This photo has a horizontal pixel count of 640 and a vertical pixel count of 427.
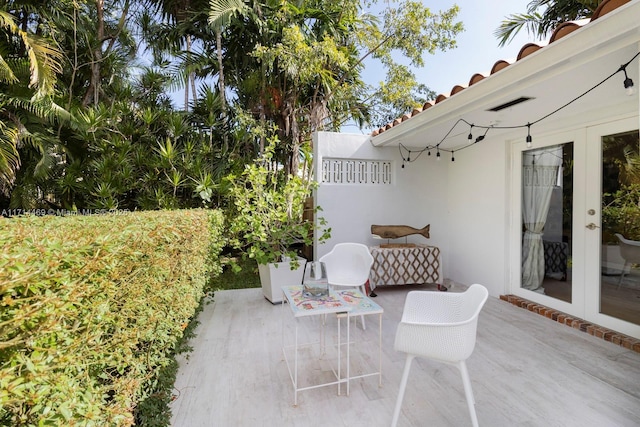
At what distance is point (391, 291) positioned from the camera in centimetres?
530

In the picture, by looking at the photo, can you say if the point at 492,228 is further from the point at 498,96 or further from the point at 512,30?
the point at 512,30

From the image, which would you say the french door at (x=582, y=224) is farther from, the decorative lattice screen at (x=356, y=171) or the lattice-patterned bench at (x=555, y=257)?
the decorative lattice screen at (x=356, y=171)

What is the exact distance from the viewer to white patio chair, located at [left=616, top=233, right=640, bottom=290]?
330 cm

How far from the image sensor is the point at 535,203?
447cm

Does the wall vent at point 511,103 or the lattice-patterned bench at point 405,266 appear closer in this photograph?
the wall vent at point 511,103

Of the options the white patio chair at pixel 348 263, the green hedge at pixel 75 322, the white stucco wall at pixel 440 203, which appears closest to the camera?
the green hedge at pixel 75 322

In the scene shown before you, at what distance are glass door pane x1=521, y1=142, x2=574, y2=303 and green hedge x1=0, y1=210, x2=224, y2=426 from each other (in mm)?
4529

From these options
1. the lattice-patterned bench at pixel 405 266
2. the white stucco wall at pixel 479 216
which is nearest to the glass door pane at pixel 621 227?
the white stucco wall at pixel 479 216

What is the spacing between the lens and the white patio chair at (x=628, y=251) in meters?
3.30

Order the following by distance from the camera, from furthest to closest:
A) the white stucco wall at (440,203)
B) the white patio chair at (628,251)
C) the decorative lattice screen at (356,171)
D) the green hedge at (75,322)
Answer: the decorative lattice screen at (356,171) → the white stucco wall at (440,203) → the white patio chair at (628,251) → the green hedge at (75,322)

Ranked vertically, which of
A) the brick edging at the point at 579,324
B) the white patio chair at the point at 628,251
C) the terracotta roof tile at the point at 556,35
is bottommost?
the brick edging at the point at 579,324

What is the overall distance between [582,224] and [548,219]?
1.67 feet

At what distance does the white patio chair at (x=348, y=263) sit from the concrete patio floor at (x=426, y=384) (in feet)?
1.90

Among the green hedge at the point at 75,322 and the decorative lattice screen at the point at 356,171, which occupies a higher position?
the decorative lattice screen at the point at 356,171
